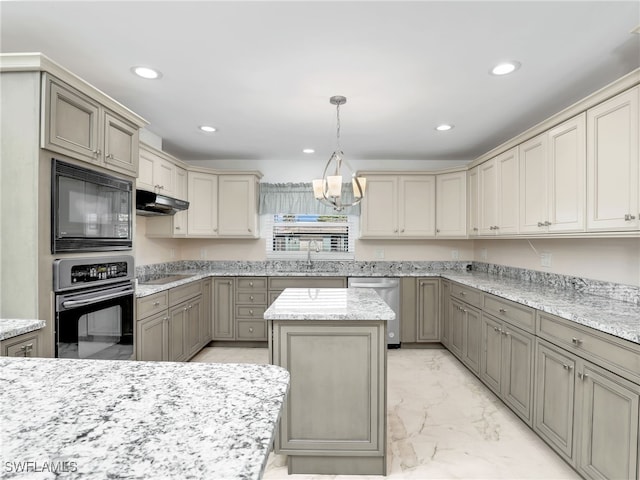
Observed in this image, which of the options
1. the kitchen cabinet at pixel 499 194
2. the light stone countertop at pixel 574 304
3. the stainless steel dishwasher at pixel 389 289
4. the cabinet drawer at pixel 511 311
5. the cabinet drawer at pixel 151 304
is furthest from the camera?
the stainless steel dishwasher at pixel 389 289

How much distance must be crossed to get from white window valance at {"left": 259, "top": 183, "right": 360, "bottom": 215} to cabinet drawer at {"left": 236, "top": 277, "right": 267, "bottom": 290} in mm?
1038

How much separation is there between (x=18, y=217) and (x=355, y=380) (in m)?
1.96

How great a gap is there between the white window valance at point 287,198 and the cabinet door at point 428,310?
1.43 metres

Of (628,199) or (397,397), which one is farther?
(397,397)

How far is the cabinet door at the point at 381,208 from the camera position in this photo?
14.5ft

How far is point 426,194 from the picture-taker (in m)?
4.42

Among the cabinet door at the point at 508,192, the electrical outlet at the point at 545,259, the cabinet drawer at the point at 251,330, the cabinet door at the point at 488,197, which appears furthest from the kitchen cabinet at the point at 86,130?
the electrical outlet at the point at 545,259

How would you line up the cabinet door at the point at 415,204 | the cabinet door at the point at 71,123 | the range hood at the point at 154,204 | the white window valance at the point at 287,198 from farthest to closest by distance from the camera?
the white window valance at the point at 287,198 → the cabinet door at the point at 415,204 → the range hood at the point at 154,204 → the cabinet door at the point at 71,123

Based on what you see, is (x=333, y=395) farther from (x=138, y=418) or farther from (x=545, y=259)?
(x=545, y=259)

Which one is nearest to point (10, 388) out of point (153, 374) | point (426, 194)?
point (153, 374)

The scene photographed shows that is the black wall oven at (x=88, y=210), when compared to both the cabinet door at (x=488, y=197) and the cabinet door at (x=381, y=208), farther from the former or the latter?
the cabinet door at (x=488, y=197)

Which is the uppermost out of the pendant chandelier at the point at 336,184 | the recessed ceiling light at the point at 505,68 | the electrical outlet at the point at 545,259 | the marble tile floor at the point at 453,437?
the recessed ceiling light at the point at 505,68

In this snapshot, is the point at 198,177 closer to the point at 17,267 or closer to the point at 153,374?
the point at 17,267

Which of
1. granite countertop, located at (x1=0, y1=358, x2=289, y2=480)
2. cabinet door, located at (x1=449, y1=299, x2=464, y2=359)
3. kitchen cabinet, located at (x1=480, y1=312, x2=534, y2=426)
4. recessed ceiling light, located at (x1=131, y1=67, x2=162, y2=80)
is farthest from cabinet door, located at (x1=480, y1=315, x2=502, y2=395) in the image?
recessed ceiling light, located at (x1=131, y1=67, x2=162, y2=80)
